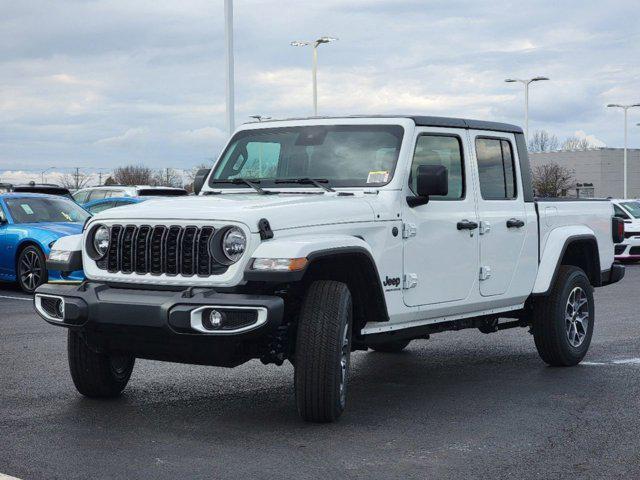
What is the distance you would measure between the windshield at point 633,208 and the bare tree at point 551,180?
175ft

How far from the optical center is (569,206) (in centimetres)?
917

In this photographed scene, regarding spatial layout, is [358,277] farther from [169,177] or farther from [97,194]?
[169,177]

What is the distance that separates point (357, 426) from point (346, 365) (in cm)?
38

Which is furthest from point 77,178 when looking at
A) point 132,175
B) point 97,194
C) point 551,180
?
point 97,194

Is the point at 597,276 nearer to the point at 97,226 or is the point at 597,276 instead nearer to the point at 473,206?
the point at 473,206

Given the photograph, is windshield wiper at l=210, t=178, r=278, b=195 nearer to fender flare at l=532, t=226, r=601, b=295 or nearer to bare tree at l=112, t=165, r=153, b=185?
fender flare at l=532, t=226, r=601, b=295

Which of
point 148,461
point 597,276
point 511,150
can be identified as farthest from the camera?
point 597,276

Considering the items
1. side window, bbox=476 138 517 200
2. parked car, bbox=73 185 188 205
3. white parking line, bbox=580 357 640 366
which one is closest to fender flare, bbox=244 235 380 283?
side window, bbox=476 138 517 200

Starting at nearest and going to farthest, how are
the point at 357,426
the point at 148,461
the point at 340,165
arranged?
1. the point at 148,461
2. the point at 357,426
3. the point at 340,165

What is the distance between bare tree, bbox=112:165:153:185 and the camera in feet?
311

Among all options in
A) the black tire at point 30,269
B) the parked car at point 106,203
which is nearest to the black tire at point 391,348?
the black tire at point 30,269

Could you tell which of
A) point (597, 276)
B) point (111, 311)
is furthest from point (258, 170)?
point (597, 276)

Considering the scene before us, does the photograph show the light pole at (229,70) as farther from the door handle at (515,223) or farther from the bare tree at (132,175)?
the bare tree at (132,175)

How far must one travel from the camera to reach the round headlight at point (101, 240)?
6.68 metres
